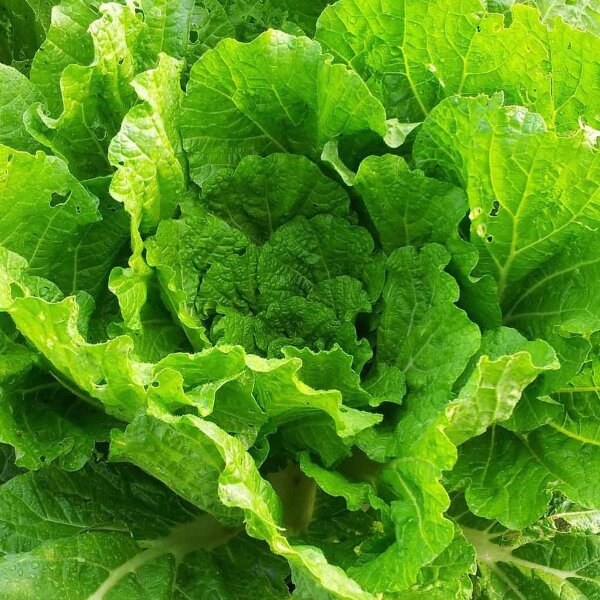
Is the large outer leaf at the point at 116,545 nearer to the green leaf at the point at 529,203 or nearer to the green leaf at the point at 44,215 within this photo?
the green leaf at the point at 44,215

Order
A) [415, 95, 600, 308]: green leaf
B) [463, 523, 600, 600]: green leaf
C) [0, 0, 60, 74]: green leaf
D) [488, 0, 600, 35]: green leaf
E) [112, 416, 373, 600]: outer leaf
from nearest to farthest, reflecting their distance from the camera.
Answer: [112, 416, 373, 600]: outer leaf, [415, 95, 600, 308]: green leaf, [463, 523, 600, 600]: green leaf, [488, 0, 600, 35]: green leaf, [0, 0, 60, 74]: green leaf

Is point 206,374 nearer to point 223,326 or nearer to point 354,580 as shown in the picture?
point 223,326

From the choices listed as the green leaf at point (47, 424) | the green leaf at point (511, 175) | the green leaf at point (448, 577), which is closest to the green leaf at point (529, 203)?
the green leaf at point (511, 175)

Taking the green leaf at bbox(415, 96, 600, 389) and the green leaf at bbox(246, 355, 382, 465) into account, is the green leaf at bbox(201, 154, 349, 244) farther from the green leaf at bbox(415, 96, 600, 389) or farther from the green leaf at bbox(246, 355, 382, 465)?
the green leaf at bbox(246, 355, 382, 465)

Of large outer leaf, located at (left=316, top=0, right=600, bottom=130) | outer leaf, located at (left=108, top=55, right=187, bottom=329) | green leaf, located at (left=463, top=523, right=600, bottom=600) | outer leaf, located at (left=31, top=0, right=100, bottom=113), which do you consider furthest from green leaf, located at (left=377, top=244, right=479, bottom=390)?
outer leaf, located at (left=31, top=0, right=100, bottom=113)

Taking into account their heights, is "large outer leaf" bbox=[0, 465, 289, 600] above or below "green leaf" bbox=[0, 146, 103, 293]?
below

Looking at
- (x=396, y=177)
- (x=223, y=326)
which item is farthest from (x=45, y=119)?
(x=396, y=177)

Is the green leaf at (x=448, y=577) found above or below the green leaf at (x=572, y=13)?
below
